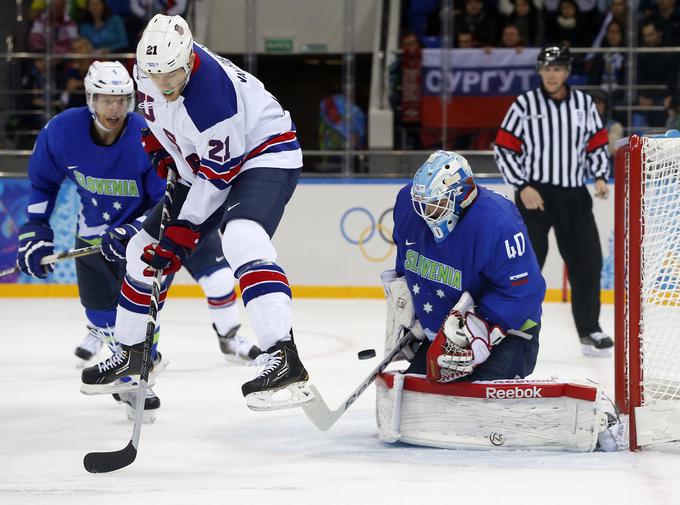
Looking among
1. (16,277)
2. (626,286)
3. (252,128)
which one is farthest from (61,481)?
(16,277)

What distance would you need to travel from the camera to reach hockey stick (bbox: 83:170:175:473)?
2.51 metres

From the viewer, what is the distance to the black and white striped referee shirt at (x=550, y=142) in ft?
15.1

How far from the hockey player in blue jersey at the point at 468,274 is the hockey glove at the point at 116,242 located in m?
0.85

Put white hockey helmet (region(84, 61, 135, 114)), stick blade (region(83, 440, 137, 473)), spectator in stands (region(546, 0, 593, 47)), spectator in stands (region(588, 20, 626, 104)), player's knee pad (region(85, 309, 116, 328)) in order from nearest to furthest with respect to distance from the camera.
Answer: stick blade (region(83, 440, 137, 473)) → white hockey helmet (region(84, 61, 135, 114)) → player's knee pad (region(85, 309, 116, 328)) → spectator in stands (region(588, 20, 626, 104)) → spectator in stands (region(546, 0, 593, 47))

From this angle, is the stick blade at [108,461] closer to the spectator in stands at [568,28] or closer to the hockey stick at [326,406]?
the hockey stick at [326,406]

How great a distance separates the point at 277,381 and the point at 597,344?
223 centimetres

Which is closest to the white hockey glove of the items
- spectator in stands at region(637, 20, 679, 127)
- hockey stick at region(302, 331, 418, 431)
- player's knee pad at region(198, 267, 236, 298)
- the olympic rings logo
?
hockey stick at region(302, 331, 418, 431)

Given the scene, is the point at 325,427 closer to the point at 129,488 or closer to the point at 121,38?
the point at 129,488

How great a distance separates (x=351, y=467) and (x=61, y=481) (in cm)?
61

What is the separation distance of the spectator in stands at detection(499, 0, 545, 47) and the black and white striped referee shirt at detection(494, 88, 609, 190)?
2960mm

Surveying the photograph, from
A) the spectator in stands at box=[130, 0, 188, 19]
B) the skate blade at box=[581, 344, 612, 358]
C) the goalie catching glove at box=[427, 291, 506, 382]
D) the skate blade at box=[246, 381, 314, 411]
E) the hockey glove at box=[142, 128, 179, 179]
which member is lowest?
the skate blade at box=[581, 344, 612, 358]

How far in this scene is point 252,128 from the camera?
110 inches

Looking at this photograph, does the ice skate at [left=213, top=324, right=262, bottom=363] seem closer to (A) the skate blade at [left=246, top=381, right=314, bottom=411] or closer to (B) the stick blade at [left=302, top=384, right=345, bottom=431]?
(B) the stick blade at [left=302, top=384, right=345, bottom=431]

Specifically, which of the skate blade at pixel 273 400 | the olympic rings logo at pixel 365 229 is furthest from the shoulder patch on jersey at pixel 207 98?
the olympic rings logo at pixel 365 229
